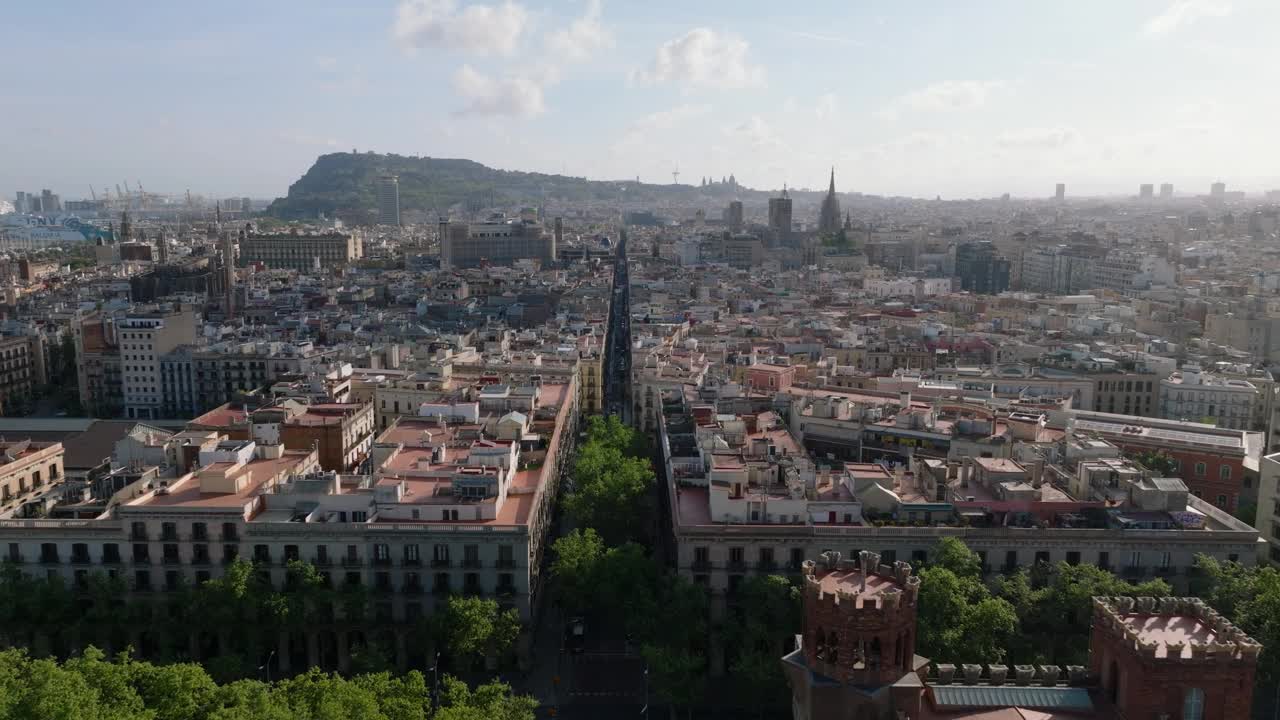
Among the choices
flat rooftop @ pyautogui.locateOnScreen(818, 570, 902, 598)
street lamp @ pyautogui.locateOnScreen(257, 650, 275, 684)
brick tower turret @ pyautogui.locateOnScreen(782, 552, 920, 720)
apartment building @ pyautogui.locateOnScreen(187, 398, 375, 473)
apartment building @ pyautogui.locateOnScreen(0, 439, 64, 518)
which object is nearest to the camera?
brick tower turret @ pyautogui.locateOnScreen(782, 552, 920, 720)

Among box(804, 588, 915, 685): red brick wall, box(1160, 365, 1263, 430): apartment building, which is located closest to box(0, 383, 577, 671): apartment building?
box(804, 588, 915, 685): red brick wall

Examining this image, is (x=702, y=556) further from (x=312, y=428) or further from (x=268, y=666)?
(x=312, y=428)

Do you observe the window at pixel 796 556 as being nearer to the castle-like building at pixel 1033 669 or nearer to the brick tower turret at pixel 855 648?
the castle-like building at pixel 1033 669

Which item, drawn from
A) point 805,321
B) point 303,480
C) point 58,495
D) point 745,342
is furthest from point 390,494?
point 805,321

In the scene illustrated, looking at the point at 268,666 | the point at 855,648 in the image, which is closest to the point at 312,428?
the point at 268,666

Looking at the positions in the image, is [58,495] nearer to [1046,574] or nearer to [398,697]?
[398,697]

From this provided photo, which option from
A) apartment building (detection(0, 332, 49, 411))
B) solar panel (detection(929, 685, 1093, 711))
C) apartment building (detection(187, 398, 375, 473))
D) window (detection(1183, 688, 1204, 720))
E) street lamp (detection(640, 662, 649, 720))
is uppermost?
window (detection(1183, 688, 1204, 720))

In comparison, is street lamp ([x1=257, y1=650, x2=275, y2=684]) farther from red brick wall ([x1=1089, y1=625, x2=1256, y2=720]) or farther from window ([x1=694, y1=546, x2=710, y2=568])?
red brick wall ([x1=1089, y1=625, x2=1256, y2=720])

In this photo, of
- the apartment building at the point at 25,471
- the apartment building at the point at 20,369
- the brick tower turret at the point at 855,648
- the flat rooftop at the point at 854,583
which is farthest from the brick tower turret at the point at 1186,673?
the apartment building at the point at 20,369
